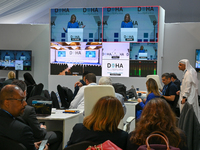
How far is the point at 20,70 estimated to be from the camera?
10.1 metres

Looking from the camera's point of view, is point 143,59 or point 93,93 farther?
point 143,59

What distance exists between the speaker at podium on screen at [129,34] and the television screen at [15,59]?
338 centimetres

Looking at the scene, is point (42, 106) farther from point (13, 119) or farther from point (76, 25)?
point (76, 25)

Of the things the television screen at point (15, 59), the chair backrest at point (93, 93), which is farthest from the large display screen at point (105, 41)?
the chair backrest at point (93, 93)

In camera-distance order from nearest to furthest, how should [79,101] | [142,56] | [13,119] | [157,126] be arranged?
[157,126], [13,119], [79,101], [142,56]

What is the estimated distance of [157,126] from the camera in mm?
2182

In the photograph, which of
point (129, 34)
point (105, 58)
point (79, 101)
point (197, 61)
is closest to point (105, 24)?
point (129, 34)

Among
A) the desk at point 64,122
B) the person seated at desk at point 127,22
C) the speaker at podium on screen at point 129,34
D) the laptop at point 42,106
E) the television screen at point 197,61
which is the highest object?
the person seated at desk at point 127,22

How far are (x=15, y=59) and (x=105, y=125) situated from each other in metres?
8.18

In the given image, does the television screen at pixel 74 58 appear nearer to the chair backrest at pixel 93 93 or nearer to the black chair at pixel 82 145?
the chair backrest at pixel 93 93

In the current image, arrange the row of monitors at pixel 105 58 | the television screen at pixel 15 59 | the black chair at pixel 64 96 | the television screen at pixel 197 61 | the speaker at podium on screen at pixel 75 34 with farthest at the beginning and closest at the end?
the television screen at pixel 15 59 < the television screen at pixel 197 61 < the speaker at podium on screen at pixel 75 34 < the row of monitors at pixel 105 58 < the black chair at pixel 64 96

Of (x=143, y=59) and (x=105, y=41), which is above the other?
(x=105, y=41)

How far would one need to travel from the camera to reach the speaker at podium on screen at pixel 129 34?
836 cm

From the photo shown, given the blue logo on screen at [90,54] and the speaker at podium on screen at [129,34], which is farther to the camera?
the blue logo on screen at [90,54]
